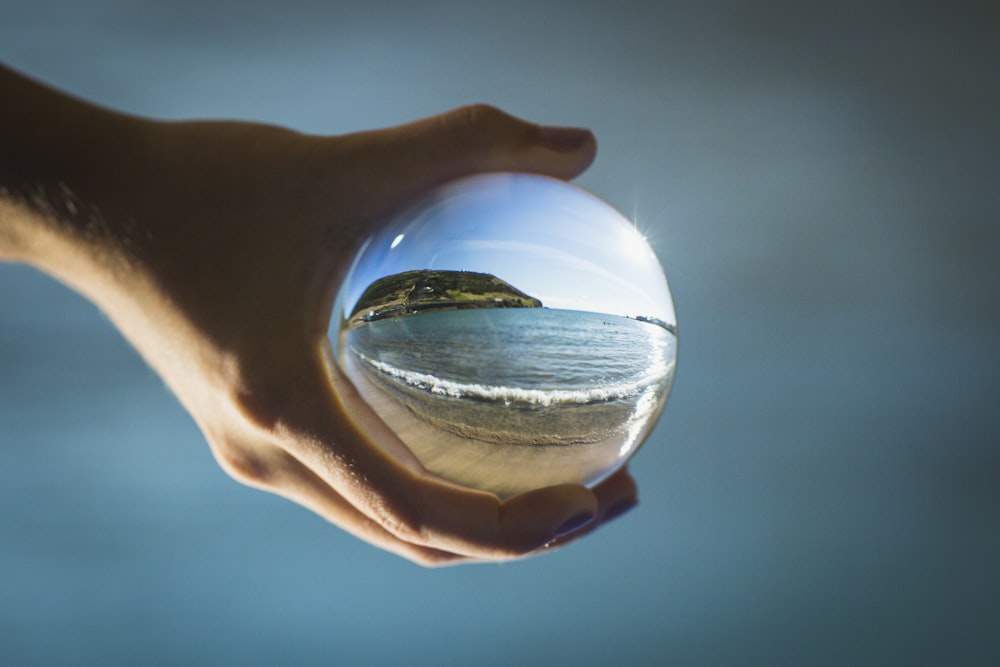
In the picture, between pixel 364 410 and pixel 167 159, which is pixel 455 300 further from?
pixel 167 159

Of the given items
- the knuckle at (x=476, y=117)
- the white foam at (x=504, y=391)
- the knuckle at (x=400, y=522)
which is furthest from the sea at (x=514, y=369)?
the knuckle at (x=476, y=117)

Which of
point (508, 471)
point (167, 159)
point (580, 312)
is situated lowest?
point (508, 471)

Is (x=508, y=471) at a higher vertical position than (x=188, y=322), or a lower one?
lower

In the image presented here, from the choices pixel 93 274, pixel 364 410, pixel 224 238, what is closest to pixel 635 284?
pixel 364 410

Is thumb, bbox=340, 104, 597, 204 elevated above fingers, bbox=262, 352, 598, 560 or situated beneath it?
elevated above

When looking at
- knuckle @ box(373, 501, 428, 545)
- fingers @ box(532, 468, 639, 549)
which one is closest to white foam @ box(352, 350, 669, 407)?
knuckle @ box(373, 501, 428, 545)

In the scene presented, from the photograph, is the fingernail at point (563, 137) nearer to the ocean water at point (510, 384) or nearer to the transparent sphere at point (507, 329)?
the transparent sphere at point (507, 329)

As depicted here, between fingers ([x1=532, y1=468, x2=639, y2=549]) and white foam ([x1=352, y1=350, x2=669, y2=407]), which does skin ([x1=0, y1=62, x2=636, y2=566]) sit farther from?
fingers ([x1=532, y1=468, x2=639, y2=549])
